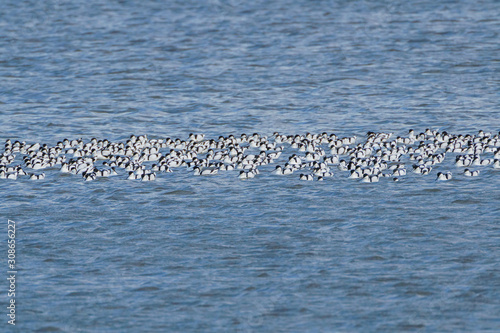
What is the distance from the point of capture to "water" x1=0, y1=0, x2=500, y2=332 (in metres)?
19.0

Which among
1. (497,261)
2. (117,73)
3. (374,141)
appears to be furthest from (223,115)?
(497,261)

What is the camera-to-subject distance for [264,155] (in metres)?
30.0

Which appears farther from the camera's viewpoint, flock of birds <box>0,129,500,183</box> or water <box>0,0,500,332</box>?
flock of birds <box>0,129,500,183</box>

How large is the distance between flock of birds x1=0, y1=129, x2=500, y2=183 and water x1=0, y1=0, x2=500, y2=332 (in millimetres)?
775

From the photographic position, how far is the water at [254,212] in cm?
1897

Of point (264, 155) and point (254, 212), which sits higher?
point (264, 155)

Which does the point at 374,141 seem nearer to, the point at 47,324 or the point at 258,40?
the point at 47,324

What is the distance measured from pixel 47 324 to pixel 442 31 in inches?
1698

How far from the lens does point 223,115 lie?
1480 inches

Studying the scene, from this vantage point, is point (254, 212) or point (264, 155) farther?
point (264, 155)

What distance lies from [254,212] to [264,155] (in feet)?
17.3

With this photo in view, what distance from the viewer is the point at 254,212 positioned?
25.0m

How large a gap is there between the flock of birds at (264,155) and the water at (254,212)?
0.77m

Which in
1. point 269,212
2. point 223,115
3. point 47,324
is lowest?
point 47,324
